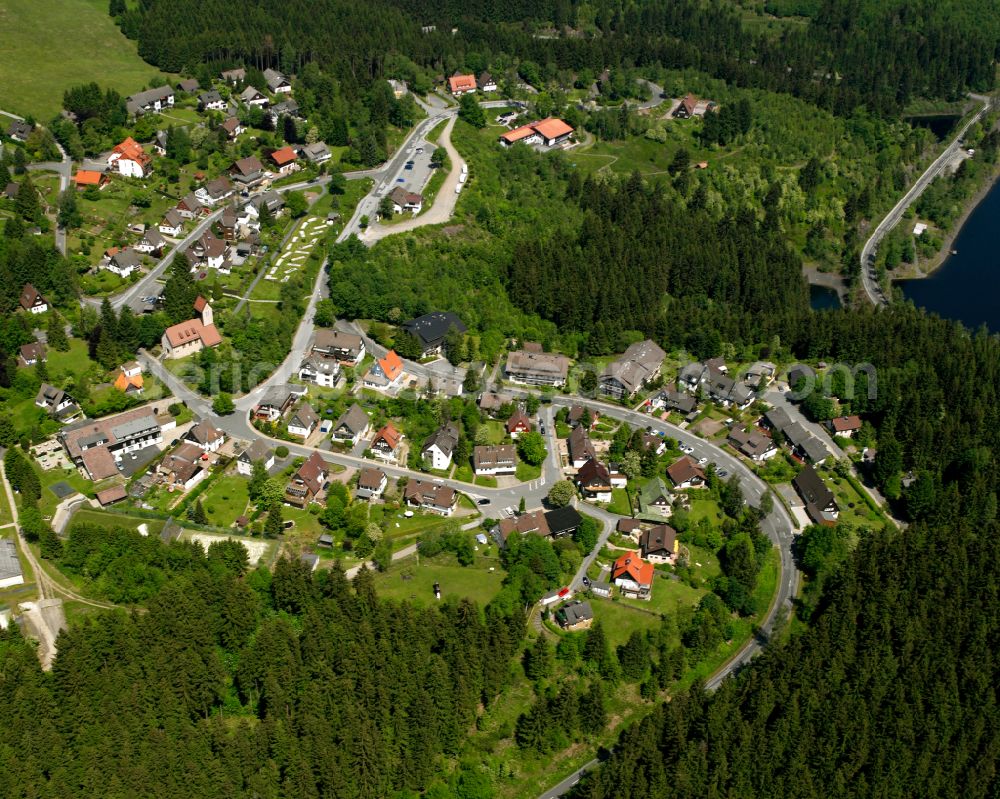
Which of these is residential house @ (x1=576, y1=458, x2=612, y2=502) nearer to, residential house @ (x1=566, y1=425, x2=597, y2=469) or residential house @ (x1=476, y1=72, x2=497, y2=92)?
residential house @ (x1=566, y1=425, x2=597, y2=469)

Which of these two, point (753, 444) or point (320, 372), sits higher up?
point (320, 372)

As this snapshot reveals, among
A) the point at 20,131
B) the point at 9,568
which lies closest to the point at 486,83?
the point at 20,131

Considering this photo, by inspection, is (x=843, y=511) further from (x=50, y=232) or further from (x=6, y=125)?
(x=6, y=125)

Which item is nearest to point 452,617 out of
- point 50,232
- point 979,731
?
point 979,731

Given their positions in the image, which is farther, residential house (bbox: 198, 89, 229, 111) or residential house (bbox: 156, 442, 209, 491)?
residential house (bbox: 198, 89, 229, 111)

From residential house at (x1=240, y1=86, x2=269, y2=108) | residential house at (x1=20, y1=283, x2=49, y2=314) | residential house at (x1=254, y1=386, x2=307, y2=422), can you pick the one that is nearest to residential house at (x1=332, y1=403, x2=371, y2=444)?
residential house at (x1=254, y1=386, x2=307, y2=422)

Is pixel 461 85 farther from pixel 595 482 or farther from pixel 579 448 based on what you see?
pixel 595 482

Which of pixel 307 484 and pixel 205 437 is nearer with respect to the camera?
pixel 307 484

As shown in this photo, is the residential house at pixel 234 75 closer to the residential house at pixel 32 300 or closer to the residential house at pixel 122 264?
the residential house at pixel 122 264
